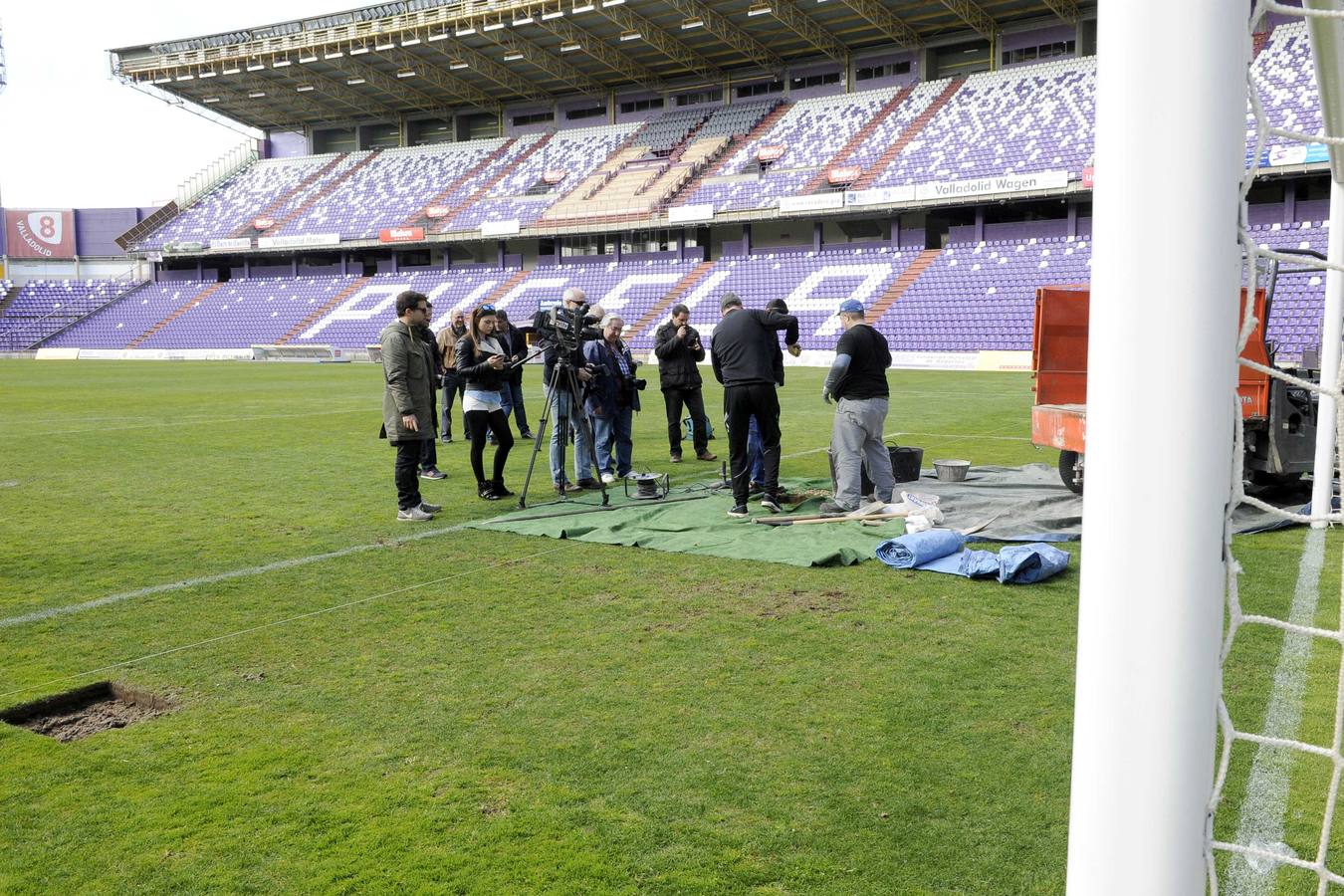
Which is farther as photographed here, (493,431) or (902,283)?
(902,283)

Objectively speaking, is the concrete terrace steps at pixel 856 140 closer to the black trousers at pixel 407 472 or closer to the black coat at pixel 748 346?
the black coat at pixel 748 346

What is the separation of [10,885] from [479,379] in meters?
6.47

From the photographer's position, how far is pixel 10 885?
2.72 m

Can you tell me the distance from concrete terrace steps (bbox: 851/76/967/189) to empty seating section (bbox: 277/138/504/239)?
890 inches

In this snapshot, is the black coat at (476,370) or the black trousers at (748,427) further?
the black coat at (476,370)

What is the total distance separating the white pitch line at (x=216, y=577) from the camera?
5.31 meters

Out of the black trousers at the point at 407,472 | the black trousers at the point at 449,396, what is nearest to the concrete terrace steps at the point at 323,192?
the black trousers at the point at 449,396

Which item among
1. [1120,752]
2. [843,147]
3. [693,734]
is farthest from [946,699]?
[843,147]

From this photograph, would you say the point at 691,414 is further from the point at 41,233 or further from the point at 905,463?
the point at 41,233

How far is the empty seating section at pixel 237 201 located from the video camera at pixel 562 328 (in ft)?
168

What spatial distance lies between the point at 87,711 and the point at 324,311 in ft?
150

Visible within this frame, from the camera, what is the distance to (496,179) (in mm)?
49281

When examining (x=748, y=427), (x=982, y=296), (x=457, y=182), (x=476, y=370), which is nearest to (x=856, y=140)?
(x=982, y=296)

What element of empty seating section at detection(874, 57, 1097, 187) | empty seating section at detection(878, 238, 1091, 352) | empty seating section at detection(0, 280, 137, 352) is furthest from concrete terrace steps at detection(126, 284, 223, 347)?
empty seating section at detection(878, 238, 1091, 352)
